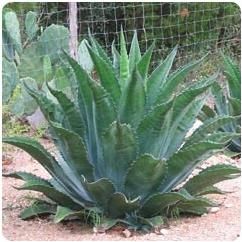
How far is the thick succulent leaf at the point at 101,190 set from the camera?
11.2 ft

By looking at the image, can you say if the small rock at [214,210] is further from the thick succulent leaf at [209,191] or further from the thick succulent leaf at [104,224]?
the thick succulent leaf at [104,224]

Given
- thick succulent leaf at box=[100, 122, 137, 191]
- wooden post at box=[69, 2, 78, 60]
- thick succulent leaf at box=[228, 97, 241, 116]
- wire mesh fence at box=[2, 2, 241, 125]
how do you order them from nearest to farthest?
thick succulent leaf at box=[100, 122, 137, 191] → thick succulent leaf at box=[228, 97, 241, 116] → wire mesh fence at box=[2, 2, 241, 125] → wooden post at box=[69, 2, 78, 60]

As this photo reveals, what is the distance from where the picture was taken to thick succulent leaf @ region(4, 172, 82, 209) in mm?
3641

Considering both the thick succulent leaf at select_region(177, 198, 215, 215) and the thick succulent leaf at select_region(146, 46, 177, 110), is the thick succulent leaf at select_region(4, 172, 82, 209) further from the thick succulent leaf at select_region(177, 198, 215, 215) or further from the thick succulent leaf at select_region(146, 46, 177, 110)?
the thick succulent leaf at select_region(146, 46, 177, 110)

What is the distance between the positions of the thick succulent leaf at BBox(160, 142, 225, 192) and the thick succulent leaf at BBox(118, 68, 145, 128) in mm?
293

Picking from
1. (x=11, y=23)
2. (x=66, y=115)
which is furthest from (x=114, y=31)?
(x=66, y=115)

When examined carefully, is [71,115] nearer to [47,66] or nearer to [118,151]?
[118,151]

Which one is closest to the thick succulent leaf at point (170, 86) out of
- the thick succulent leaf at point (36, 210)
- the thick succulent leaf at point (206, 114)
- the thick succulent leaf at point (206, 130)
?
the thick succulent leaf at point (206, 130)

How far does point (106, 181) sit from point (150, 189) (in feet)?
0.92

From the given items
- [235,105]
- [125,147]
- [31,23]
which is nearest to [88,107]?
[125,147]

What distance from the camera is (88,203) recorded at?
363 centimetres

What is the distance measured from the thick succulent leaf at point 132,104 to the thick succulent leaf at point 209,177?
465 mm

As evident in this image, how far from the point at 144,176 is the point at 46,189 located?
59 centimetres

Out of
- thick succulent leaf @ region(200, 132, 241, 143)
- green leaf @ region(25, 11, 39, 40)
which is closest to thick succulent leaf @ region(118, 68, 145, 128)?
thick succulent leaf @ region(200, 132, 241, 143)
